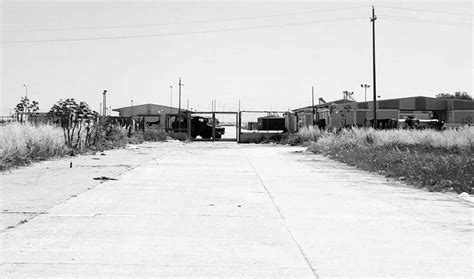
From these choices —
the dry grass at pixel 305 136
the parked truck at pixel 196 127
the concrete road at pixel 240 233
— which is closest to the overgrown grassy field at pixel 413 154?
the dry grass at pixel 305 136

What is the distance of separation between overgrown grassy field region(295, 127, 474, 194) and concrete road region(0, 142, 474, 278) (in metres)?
1.79

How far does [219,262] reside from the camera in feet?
20.8

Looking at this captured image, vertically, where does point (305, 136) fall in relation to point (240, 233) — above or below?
above

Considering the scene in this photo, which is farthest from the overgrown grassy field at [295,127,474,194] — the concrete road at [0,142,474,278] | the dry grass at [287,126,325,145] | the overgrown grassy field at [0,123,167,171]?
the overgrown grassy field at [0,123,167,171]

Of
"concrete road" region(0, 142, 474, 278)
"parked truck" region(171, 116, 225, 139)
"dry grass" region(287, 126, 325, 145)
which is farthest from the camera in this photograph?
"parked truck" region(171, 116, 225, 139)

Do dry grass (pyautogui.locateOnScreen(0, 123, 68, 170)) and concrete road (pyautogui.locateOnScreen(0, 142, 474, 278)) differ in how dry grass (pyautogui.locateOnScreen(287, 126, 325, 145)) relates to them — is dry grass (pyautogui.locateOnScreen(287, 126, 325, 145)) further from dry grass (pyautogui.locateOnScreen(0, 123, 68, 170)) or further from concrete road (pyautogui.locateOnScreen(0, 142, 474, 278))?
concrete road (pyautogui.locateOnScreen(0, 142, 474, 278))

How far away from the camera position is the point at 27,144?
19.9 metres

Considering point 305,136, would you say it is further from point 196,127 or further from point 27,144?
point 27,144

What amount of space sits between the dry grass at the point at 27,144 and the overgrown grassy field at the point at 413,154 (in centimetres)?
1170

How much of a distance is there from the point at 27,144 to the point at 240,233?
1419 centimetres

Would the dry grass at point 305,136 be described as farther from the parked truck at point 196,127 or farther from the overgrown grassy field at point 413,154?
the parked truck at point 196,127

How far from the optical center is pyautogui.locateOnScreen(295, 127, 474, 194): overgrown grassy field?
14812 mm

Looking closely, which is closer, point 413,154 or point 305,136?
point 413,154

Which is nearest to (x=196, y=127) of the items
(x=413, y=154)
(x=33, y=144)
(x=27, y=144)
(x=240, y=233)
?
(x=33, y=144)
